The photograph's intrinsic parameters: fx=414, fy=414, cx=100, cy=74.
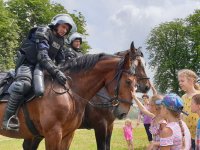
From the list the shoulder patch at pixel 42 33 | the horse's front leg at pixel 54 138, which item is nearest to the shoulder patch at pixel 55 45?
the shoulder patch at pixel 42 33

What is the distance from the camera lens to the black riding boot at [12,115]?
7047 mm

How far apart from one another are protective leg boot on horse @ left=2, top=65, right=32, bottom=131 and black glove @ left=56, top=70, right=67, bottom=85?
48cm

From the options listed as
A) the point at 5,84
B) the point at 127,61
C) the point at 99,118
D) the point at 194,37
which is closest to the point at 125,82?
the point at 127,61

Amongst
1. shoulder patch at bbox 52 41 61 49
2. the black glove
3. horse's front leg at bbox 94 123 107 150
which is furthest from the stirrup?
horse's front leg at bbox 94 123 107 150

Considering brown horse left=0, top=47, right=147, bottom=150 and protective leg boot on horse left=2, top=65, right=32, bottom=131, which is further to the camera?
protective leg boot on horse left=2, top=65, right=32, bottom=131

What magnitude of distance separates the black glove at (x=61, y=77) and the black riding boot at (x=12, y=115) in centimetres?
72

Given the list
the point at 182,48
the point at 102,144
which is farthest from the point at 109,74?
the point at 182,48

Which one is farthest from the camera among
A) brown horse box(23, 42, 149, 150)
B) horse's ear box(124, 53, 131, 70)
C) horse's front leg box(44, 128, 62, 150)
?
brown horse box(23, 42, 149, 150)

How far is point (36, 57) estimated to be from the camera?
24.0 ft

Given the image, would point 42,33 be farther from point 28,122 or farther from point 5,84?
point 28,122

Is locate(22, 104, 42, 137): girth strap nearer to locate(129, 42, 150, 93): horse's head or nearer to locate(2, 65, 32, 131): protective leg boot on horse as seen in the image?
locate(2, 65, 32, 131): protective leg boot on horse

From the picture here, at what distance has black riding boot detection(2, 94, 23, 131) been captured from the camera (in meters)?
7.05

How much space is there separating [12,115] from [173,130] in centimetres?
307

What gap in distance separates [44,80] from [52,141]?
108 cm
